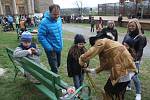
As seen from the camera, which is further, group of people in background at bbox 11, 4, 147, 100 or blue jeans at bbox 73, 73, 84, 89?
blue jeans at bbox 73, 73, 84, 89

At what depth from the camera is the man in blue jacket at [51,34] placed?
5.76 meters

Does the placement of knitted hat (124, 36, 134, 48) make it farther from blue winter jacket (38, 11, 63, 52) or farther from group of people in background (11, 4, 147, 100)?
blue winter jacket (38, 11, 63, 52)

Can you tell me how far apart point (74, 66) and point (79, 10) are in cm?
5388

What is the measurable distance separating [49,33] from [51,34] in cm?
5

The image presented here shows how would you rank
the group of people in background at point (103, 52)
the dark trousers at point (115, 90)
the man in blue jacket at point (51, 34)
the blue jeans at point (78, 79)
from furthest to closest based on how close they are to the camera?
the man in blue jacket at point (51, 34), the blue jeans at point (78, 79), the dark trousers at point (115, 90), the group of people in background at point (103, 52)

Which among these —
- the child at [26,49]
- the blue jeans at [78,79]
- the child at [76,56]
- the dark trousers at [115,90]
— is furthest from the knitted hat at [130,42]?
the child at [26,49]

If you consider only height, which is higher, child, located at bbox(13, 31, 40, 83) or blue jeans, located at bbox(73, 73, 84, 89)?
child, located at bbox(13, 31, 40, 83)

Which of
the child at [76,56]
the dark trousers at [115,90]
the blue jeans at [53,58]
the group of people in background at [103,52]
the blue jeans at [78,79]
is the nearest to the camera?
the group of people in background at [103,52]

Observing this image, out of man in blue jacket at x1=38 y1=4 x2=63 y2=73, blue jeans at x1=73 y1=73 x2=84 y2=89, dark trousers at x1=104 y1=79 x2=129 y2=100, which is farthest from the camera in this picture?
man in blue jacket at x1=38 y1=4 x2=63 y2=73

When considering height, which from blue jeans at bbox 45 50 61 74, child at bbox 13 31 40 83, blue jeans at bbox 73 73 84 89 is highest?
child at bbox 13 31 40 83

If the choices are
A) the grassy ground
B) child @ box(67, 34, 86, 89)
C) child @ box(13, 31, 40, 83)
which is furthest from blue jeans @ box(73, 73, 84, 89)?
child @ box(13, 31, 40, 83)

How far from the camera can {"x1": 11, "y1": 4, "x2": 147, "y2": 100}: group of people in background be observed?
3980 millimetres

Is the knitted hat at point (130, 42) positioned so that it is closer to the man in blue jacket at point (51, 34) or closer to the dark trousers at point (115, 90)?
the dark trousers at point (115, 90)

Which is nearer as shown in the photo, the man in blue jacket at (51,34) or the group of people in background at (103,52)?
the group of people in background at (103,52)
